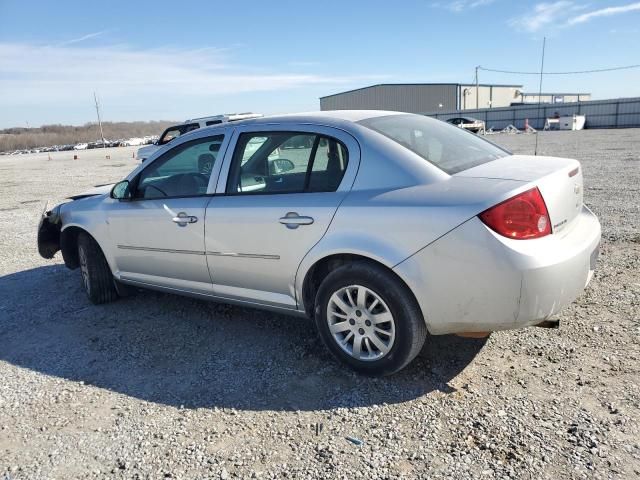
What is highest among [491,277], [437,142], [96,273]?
[437,142]

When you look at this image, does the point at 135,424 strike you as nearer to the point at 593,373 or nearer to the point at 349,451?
the point at 349,451

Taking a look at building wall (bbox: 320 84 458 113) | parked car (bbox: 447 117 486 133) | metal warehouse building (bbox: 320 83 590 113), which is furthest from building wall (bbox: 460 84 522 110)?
parked car (bbox: 447 117 486 133)

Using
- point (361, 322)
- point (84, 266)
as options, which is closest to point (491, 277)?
point (361, 322)

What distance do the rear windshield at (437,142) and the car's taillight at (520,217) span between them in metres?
0.48

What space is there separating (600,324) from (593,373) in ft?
2.63

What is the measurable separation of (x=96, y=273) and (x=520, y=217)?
12.8ft

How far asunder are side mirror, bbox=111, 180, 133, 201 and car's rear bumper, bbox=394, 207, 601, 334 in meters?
2.67

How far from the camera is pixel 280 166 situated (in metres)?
3.82

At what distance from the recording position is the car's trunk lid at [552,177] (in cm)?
300

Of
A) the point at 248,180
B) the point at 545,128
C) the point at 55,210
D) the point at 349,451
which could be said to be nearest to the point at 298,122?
the point at 248,180

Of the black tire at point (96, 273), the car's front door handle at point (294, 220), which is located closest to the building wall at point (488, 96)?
the black tire at point (96, 273)

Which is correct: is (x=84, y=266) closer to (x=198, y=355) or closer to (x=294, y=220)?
(x=198, y=355)

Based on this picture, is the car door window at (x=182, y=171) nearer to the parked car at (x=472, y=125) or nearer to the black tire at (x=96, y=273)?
the black tire at (x=96, y=273)

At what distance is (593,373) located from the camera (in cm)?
327
